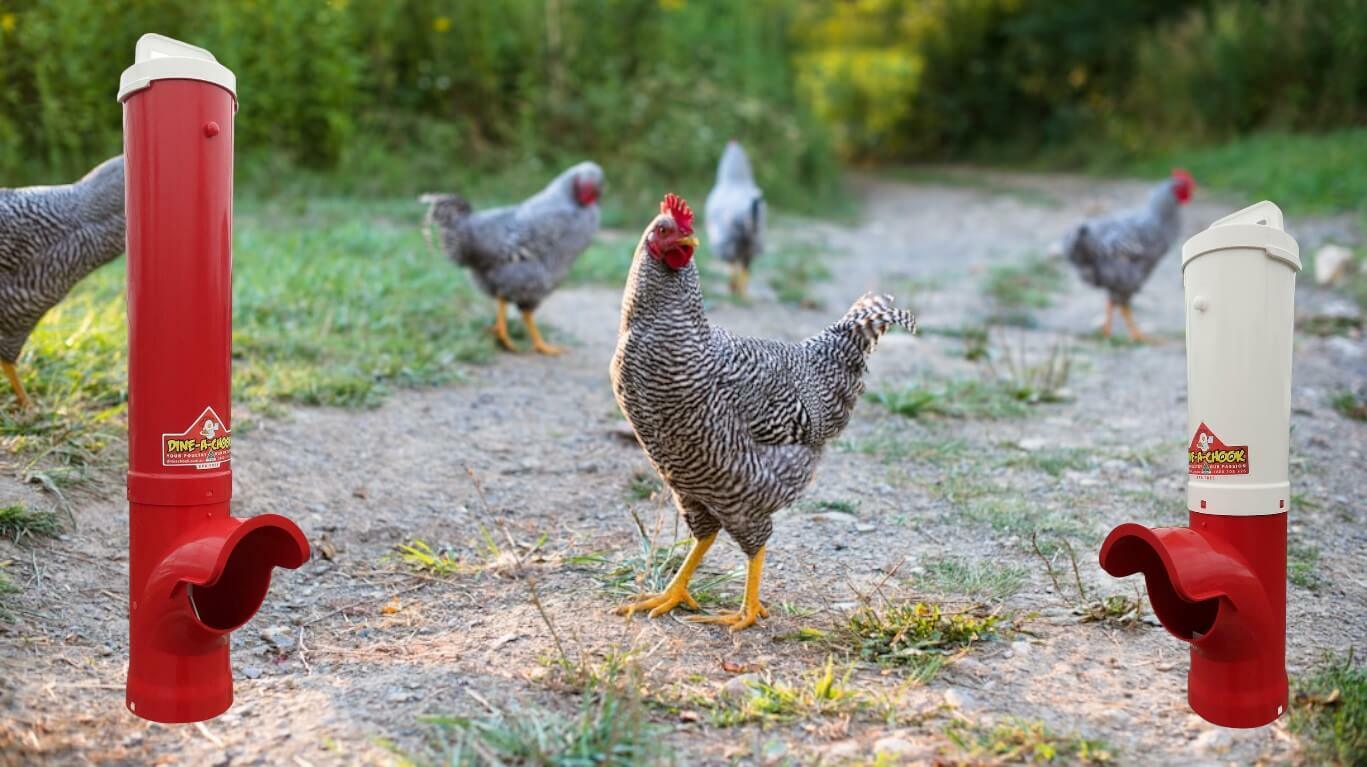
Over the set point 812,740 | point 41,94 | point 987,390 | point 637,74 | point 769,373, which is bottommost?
point 812,740

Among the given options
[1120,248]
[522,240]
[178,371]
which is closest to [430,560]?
[178,371]

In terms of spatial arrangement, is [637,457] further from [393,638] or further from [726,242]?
[726,242]

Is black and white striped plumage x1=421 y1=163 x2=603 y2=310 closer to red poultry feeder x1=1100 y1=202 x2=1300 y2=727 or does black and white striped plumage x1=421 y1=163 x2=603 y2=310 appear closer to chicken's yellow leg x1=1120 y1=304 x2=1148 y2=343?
chicken's yellow leg x1=1120 y1=304 x2=1148 y2=343

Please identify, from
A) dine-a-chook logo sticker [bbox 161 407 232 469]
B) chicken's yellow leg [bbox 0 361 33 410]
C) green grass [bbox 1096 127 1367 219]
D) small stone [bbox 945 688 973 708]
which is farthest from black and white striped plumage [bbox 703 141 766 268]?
green grass [bbox 1096 127 1367 219]

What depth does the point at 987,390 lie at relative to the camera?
6.07 m

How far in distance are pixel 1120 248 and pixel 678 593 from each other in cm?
568

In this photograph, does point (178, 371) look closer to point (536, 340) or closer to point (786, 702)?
point (786, 702)

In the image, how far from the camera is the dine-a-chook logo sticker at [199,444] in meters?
2.59

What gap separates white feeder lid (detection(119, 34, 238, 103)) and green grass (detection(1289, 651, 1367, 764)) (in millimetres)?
2862

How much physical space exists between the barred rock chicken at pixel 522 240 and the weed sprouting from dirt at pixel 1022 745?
4.40m

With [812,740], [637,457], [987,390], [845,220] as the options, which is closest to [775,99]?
[845,220]

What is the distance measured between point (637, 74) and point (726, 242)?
637 cm

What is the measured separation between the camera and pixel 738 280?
870 centimetres

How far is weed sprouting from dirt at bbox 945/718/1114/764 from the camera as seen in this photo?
2.47 metres
